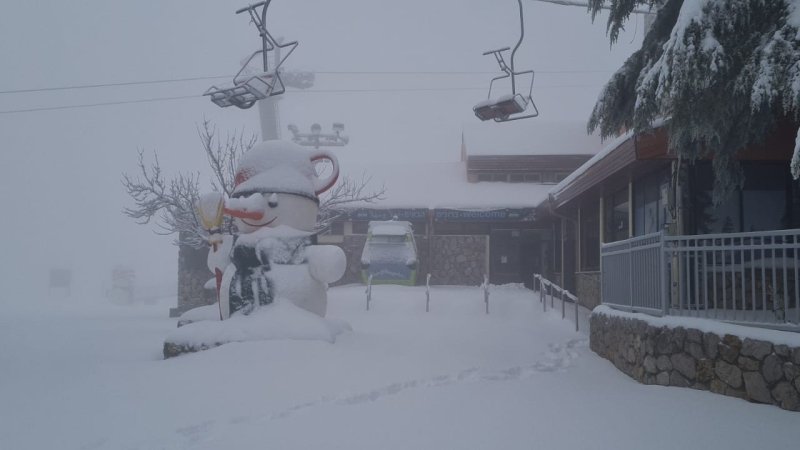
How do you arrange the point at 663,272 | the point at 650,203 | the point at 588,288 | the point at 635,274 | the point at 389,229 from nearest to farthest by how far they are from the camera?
the point at 663,272
the point at 635,274
the point at 650,203
the point at 588,288
the point at 389,229

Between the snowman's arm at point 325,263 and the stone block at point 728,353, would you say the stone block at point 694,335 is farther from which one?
the snowman's arm at point 325,263

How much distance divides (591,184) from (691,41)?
5879 mm

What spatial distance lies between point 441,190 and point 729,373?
52.6 feet

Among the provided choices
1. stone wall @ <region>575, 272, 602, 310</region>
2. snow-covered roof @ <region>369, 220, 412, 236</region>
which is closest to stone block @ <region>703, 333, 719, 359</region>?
stone wall @ <region>575, 272, 602, 310</region>

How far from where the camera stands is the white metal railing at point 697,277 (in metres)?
5.27

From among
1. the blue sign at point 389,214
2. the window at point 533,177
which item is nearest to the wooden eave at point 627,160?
the blue sign at point 389,214

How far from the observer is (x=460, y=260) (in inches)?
775

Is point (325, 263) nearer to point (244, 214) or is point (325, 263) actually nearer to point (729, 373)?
point (244, 214)

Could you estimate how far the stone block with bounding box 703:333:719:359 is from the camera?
5.51 m

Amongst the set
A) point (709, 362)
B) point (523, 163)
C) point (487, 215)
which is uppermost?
point (523, 163)

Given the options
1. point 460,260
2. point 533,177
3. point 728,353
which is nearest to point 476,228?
point 460,260

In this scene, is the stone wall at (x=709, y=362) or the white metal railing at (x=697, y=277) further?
the white metal railing at (x=697, y=277)

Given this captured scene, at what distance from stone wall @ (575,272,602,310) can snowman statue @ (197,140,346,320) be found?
665 cm

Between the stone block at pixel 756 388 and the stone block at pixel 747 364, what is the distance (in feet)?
0.14
